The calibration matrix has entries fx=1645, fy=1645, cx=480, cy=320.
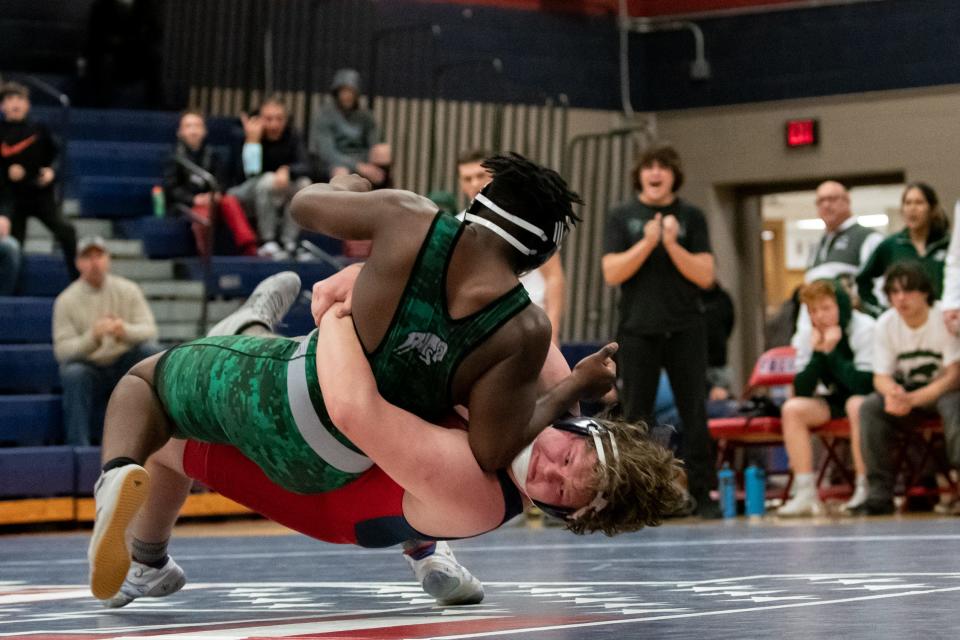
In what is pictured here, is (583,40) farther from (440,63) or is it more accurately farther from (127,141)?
(127,141)

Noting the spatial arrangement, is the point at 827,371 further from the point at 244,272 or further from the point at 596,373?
the point at 596,373

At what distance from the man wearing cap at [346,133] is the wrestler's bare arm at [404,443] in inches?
315

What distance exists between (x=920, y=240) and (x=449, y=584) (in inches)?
207

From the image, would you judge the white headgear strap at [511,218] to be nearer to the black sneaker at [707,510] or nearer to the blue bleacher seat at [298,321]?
the black sneaker at [707,510]

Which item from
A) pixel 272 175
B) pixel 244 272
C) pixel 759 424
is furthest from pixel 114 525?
pixel 272 175

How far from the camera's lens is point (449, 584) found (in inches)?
146

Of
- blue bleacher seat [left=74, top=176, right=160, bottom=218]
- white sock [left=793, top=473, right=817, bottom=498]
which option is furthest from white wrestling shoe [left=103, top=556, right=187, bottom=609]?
blue bleacher seat [left=74, top=176, right=160, bottom=218]

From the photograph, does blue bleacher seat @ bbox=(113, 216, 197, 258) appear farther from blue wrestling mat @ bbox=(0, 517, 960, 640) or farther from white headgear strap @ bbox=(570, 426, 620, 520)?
white headgear strap @ bbox=(570, 426, 620, 520)

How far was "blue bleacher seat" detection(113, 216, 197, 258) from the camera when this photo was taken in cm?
1095

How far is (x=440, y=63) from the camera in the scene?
1320cm

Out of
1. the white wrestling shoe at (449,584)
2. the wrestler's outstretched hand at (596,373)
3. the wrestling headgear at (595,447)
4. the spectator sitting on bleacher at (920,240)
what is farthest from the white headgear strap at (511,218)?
the spectator sitting on bleacher at (920,240)

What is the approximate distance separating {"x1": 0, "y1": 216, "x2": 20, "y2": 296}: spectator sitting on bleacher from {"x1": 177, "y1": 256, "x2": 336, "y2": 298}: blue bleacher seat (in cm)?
121

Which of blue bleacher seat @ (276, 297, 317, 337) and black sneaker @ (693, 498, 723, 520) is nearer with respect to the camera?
black sneaker @ (693, 498, 723, 520)

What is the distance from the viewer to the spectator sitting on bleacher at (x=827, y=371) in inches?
321
